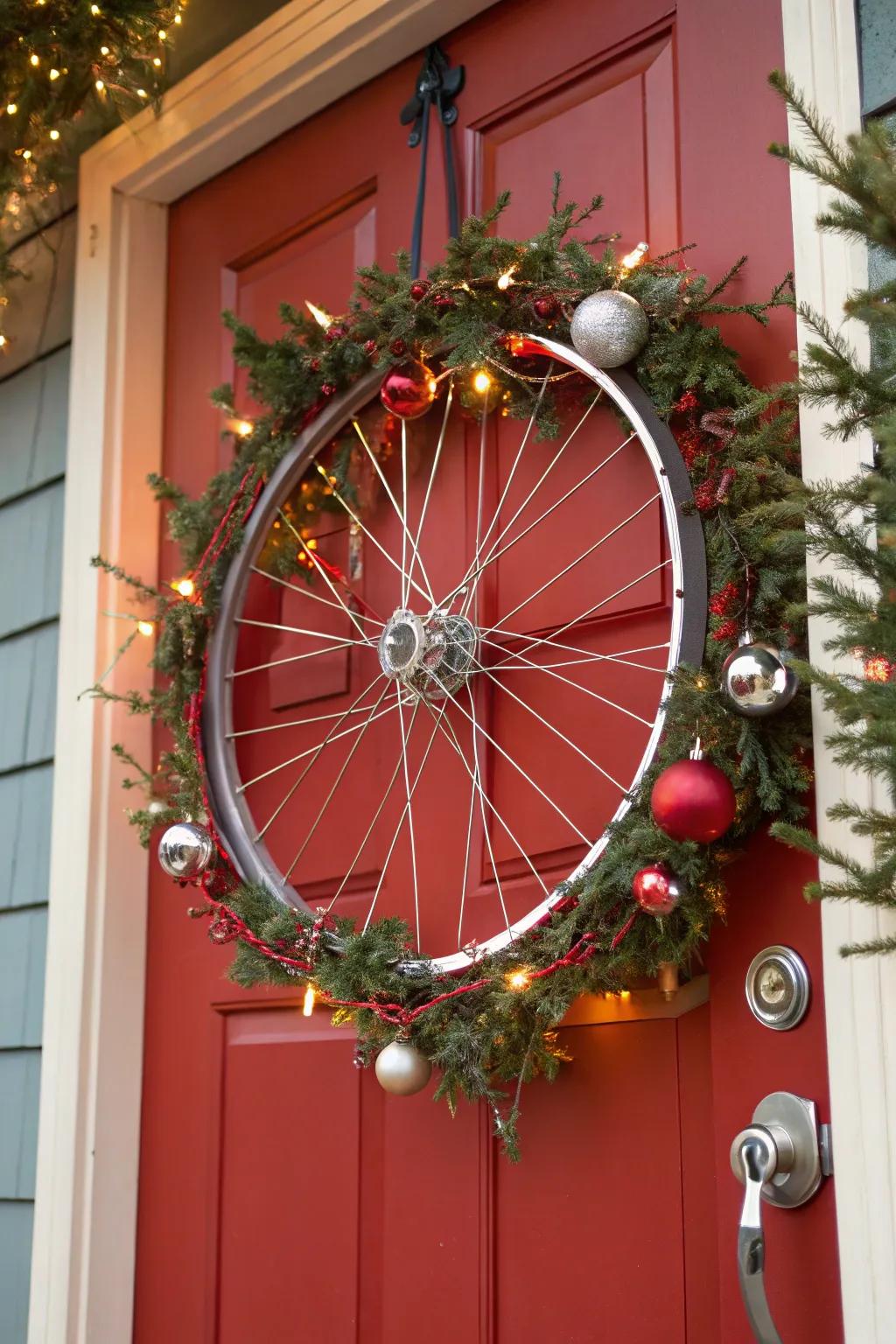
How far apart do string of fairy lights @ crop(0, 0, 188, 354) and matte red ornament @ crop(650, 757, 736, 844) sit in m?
1.38

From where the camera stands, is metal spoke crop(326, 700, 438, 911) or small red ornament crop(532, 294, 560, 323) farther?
metal spoke crop(326, 700, 438, 911)

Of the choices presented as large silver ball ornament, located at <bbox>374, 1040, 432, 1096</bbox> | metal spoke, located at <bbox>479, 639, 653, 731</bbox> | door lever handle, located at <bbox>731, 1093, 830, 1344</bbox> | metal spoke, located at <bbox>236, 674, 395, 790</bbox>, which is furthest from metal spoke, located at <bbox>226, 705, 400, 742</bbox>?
door lever handle, located at <bbox>731, 1093, 830, 1344</bbox>

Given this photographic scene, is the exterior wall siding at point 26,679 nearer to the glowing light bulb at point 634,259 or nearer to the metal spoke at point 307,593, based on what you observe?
the metal spoke at point 307,593

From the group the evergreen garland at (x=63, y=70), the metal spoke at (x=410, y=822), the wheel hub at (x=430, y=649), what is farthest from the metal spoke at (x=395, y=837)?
the evergreen garland at (x=63, y=70)

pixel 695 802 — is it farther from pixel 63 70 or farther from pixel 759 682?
pixel 63 70

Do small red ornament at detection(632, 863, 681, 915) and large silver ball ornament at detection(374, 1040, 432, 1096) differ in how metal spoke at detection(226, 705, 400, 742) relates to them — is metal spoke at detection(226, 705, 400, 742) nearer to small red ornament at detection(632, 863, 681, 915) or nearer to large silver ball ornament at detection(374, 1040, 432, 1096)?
large silver ball ornament at detection(374, 1040, 432, 1096)

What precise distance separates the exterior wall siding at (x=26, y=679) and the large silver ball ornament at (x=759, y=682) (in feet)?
4.13

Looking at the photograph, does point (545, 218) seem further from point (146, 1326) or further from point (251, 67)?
point (146, 1326)

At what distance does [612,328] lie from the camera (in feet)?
4.64

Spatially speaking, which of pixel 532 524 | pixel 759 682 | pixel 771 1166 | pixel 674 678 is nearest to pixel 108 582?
pixel 532 524

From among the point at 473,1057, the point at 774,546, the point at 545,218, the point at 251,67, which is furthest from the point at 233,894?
the point at 251,67

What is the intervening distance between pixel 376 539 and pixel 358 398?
0.18 meters

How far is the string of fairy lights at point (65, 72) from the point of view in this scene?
1977 millimetres

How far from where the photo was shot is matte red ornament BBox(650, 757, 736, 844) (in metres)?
1.21
